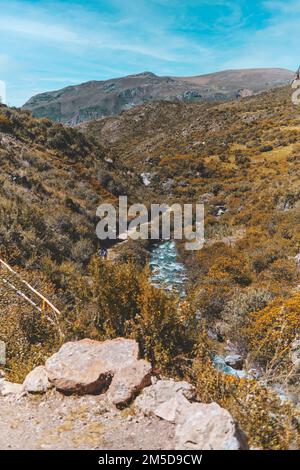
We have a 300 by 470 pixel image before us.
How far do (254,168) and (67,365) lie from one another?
31.1 m

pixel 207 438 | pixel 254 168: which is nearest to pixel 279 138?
pixel 254 168

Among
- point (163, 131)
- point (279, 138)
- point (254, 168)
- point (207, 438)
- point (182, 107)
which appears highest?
point (182, 107)

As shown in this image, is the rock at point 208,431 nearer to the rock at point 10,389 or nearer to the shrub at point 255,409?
the shrub at point 255,409

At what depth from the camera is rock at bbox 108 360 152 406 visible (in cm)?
507

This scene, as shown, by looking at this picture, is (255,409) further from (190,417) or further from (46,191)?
(46,191)

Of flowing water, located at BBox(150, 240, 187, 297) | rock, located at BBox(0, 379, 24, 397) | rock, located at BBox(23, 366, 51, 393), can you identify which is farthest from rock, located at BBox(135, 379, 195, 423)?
flowing water, located at BBox(150, 240, 187, 297)

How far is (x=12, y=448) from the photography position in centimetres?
442

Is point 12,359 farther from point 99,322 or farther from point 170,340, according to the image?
point 170,340

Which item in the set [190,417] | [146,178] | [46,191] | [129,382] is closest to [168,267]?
[46,191]

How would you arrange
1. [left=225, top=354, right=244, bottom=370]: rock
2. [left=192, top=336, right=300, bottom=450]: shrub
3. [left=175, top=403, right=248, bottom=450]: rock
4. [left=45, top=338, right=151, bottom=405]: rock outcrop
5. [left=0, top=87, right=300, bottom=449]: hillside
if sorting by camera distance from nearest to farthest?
1. [left=175, top=403, right=248, bottom=450]: rock
2. [left=192, top=336, right=300, bottom=450]: shrub
3. [left=45, top=338, right=151, bottom=405]: rock outcrop
4. [left=0, top=87, right=300, bottom=449]: hillside
5. [left=225, top=354, right=244, bottom=370]: rock

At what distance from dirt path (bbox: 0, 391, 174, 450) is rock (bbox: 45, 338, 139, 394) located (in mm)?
176

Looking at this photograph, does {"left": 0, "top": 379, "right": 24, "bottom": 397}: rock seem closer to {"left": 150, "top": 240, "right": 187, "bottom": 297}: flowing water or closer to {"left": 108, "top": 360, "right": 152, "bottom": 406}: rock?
{"left": 108, "top": 360, "right": 152, "bottom": 406}: rock

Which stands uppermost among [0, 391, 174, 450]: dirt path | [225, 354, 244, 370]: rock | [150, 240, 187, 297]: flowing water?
[0, 391, 174, 450]: dirt path

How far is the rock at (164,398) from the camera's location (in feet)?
15.1
